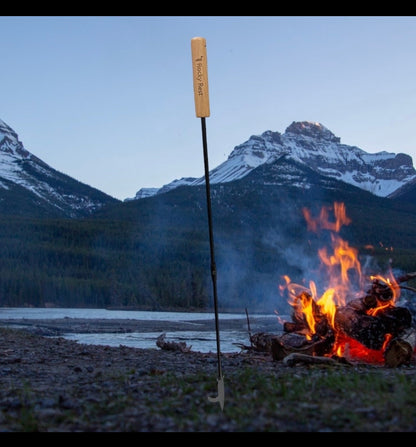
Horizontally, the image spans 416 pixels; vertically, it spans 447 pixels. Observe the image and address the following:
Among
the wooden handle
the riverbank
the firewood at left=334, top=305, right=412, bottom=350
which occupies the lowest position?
the riverbank

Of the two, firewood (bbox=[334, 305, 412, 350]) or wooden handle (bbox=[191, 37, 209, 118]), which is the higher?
wooden handle (bbox=[191, 37, 209, 118])

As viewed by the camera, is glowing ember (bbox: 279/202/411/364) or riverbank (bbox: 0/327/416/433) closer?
riverbank (bbox: 0/327/416/433)

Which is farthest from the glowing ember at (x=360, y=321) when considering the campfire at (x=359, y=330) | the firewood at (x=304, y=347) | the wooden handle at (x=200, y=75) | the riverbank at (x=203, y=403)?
the wooden handle at (x=200, y=75)

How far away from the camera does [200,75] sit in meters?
9.59

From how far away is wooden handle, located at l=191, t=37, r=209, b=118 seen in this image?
375 inches

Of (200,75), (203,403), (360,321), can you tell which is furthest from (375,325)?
(200,75)

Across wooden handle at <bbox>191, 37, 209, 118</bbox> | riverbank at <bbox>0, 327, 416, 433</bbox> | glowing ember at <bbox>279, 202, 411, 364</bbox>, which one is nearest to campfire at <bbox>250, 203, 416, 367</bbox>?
glowing ember at <bbox>279, 202, 411, 364</bbox>

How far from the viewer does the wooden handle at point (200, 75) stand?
9531mm

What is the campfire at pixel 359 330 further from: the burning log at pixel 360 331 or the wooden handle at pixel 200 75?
the wooden handle at pixel 200 75

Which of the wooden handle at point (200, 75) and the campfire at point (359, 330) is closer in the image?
the wooden handle at point (200, 75)

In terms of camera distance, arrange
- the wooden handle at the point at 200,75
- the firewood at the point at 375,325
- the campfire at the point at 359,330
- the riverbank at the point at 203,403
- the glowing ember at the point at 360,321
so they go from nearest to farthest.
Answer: the riverbank at the point at 203,403 → the wooden handle at the point at 200,75 → the campfire at the point at 359,330 → the firewood at the point at 375,325 → the glowing ember at the point at 360,321

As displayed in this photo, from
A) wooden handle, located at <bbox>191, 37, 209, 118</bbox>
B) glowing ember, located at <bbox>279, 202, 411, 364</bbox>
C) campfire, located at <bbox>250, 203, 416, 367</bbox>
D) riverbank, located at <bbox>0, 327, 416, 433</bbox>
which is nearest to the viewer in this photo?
riverbank, located at <bbox>0, 327, 416, 433</bbox>

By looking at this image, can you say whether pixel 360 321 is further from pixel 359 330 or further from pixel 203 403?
pixel 203 403

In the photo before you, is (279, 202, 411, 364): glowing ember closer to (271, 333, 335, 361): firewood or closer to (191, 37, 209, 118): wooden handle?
(271, 333, 335, 361): firewood
